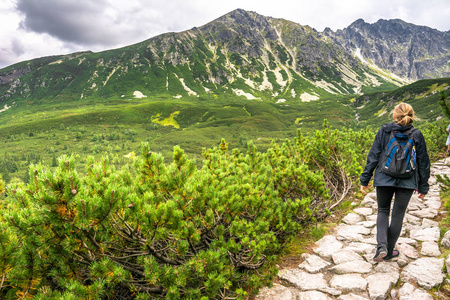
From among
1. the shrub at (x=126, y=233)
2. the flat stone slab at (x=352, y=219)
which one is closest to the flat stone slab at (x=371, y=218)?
the flat stone slab at (x=352, y=219)

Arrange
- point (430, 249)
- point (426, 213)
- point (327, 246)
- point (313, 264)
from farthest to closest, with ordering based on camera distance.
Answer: point (426, 213) → point (327, 246) → point (313, 264) → point (430, 249)

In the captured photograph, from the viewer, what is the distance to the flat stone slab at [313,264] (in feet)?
15.4

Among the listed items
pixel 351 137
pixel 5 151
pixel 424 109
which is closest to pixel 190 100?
pixel 5 151

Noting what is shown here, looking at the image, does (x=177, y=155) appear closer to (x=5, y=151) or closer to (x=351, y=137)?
(x=351, y=137)

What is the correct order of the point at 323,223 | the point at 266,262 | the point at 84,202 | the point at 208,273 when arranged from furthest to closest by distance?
the point at 323,223 → the point at 266,262 → the point at 208,273 → the point at 84,202

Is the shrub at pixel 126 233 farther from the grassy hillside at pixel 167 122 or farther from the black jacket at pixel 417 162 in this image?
the grassy hillside at pixel 167 122

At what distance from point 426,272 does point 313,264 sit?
6.12ft

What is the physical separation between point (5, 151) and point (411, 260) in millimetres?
142075

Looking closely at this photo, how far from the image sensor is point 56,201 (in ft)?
7.34

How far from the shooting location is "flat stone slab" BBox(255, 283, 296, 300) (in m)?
3.91

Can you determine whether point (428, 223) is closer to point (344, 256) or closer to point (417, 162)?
point (344, 256)

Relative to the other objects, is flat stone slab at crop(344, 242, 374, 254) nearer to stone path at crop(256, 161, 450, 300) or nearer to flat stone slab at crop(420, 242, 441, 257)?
stone path at crop(256, 161, 450, 300)

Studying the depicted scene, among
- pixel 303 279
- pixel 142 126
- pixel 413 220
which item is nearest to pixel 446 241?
pixel 413 220

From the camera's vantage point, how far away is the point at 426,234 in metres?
5.31
